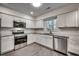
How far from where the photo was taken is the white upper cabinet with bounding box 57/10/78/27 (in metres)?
1.76

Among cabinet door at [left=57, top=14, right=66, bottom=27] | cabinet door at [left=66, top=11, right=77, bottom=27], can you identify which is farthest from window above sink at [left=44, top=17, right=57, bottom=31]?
cabinet door at [left=66, top=11, right=77, bottom=27]

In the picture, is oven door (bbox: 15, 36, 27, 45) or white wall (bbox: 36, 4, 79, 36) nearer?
white wall (bbox: 36, 4, 79, 36)

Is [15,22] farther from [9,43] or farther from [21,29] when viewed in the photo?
[9,43]

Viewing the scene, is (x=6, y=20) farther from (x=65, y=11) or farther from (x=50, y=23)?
(x=65, y=11)

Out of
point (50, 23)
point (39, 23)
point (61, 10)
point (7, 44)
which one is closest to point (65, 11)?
point (61, 10)

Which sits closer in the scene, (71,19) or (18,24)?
(71,19)

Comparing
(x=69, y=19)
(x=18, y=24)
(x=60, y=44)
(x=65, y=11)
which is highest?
(x=65, y=11)

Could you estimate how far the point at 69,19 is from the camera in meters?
1.96

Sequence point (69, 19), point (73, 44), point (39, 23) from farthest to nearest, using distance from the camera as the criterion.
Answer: point (39, 23) → point (69, 19) → point (73, 44)

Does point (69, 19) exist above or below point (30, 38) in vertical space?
above

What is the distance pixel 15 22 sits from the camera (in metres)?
2.57

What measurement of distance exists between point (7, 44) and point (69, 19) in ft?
7.80

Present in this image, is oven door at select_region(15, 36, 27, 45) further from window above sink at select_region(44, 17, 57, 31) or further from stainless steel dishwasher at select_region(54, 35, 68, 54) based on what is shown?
stainless steel dishwasher at select_region(54, 35, 68, 54)

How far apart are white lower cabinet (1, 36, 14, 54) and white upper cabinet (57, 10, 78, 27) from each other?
6.74 feet
